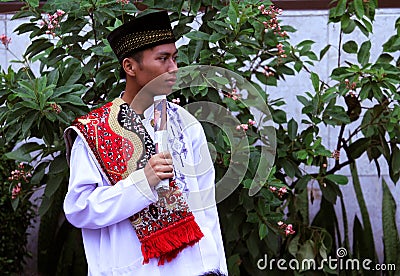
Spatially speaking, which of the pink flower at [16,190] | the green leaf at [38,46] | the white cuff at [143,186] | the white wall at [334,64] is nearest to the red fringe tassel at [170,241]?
the white cuff at [143,186]

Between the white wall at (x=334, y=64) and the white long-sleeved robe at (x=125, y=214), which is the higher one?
the white wall at (x=334, y=64)

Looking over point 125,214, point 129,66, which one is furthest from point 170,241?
point 129,66

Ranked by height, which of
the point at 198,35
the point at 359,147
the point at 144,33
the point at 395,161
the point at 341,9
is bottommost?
the point at 395,161

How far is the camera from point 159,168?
2.72 meters

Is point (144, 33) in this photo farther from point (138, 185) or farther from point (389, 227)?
point (389, 227)

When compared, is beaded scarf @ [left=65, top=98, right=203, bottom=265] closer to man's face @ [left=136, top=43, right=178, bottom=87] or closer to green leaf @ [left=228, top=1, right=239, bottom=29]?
man's face @ [left=136, top=43, right=178, bottom=87]

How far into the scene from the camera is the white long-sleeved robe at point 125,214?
2779 millimetres

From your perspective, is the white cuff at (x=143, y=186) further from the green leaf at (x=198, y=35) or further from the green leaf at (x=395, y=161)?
the green leaf at (x=395, y=161)

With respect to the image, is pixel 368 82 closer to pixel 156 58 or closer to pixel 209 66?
pixel 209 66

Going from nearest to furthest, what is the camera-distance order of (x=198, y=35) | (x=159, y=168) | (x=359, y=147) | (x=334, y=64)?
1. (x=159, y=168)
2. (x=198, y=35)
3. (x=359, y=147)
4. (x=334, y=64)

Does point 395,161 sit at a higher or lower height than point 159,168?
higher

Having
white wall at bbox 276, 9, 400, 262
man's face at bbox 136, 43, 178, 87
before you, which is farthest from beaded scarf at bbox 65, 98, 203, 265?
white wall at bbox 276, 9, 400, 262

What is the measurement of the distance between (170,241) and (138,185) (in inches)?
8.6

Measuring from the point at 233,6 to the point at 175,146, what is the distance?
4.33ft
